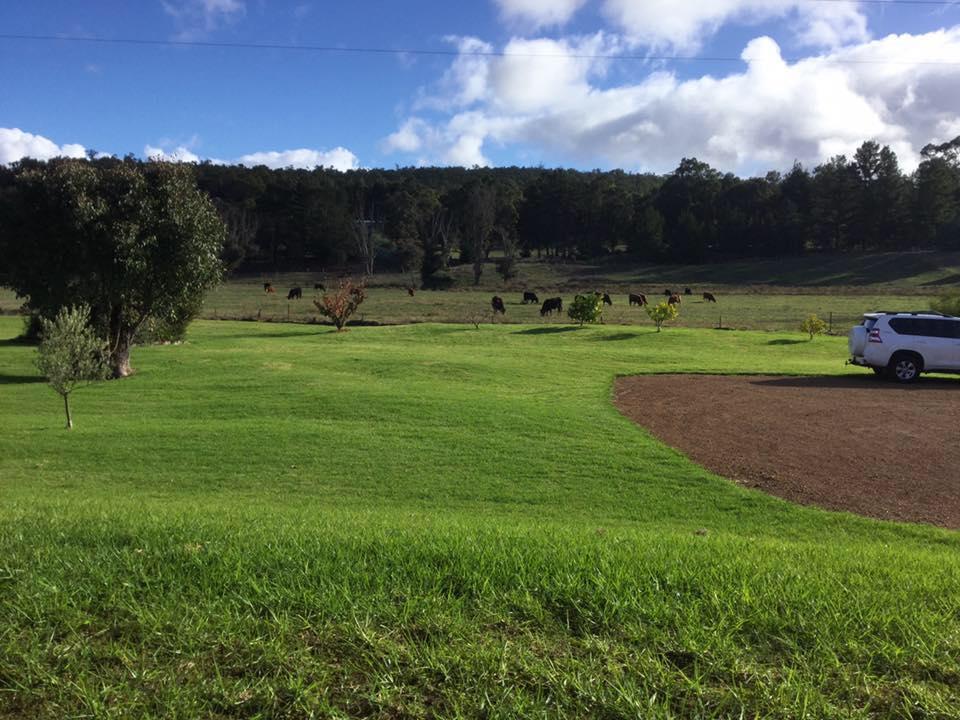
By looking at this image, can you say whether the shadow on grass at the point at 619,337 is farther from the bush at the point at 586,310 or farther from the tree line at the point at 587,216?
the tree line at the point at 587,216

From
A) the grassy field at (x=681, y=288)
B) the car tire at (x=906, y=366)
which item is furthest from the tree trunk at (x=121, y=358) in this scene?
the car tire at (x=906, y=366)

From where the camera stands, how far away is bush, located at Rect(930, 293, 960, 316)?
3621 centimetres

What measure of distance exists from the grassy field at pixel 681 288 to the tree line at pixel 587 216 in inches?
281

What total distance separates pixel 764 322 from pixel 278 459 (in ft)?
116

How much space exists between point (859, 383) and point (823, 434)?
7.97m

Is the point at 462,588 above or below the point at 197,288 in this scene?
below

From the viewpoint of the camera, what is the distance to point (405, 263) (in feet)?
359

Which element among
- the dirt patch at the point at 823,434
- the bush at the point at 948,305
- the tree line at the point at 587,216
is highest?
the tree line at the point at 587,216

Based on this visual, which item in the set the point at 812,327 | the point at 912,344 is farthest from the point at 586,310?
the point at 912,344

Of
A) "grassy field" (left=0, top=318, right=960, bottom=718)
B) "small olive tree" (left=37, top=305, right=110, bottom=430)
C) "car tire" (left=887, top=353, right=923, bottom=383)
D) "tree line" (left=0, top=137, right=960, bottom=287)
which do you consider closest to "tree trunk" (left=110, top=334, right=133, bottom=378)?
"small olive tree" (left=37, top=305, right=110, bottom=430)

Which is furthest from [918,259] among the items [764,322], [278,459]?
[278,459]

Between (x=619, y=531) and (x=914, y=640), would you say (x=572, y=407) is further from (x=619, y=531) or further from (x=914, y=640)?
(x=914, y=640)

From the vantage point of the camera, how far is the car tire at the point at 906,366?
69.3 feet

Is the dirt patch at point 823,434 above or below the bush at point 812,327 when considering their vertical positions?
below
